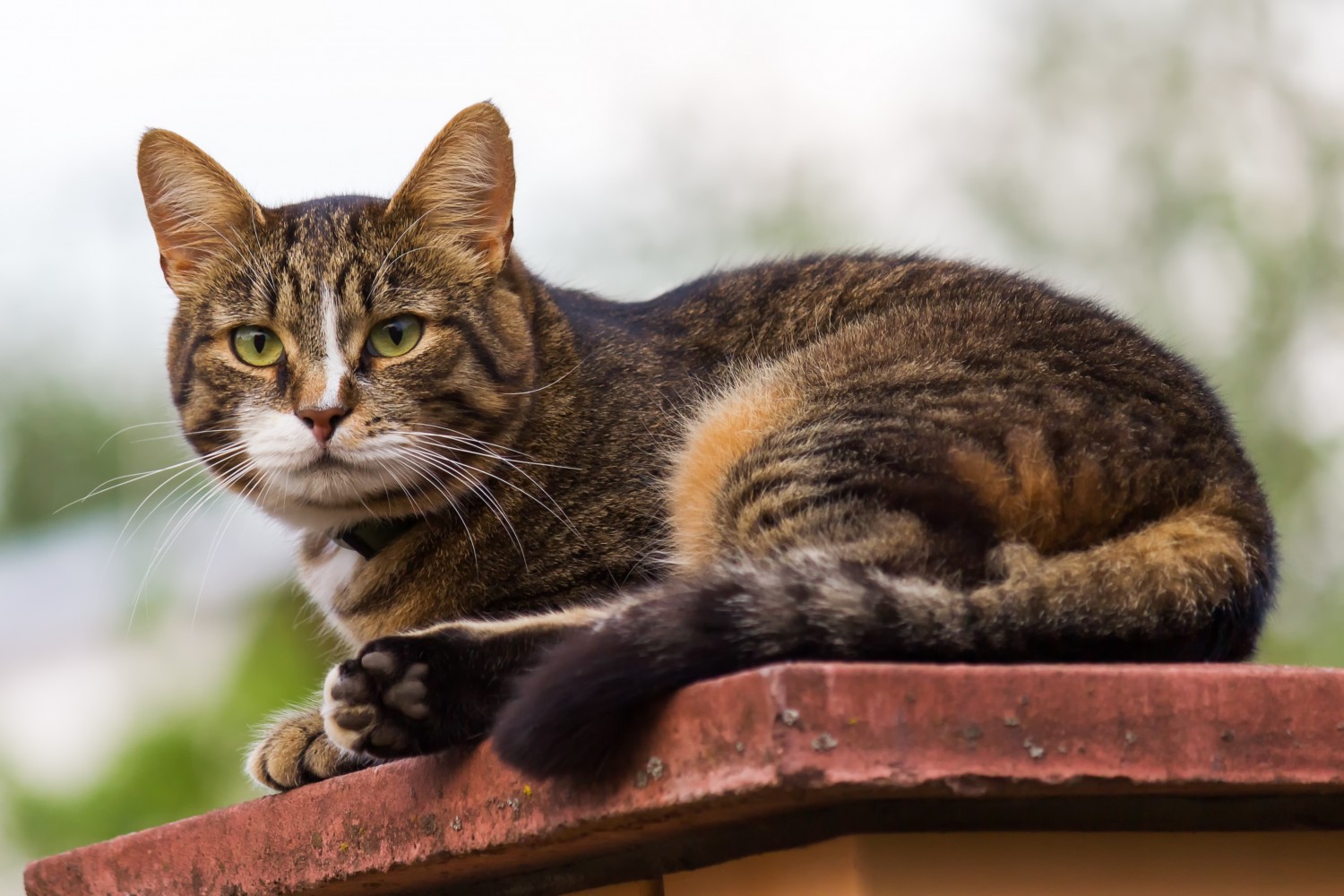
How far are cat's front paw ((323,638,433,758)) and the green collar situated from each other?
0.60 meters

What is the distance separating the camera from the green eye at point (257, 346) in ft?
7.88

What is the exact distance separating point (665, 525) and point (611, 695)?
0.93 m

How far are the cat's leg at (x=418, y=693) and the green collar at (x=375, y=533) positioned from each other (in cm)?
53

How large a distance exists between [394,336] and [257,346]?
24cm

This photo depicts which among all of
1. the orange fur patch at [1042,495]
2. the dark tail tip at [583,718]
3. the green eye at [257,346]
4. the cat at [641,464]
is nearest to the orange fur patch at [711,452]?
the cat at [641,464]

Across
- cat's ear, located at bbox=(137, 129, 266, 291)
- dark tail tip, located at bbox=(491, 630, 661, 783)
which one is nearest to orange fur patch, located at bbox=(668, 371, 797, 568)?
dark tail tip, located at bbox=(491, 630, 661, 783)

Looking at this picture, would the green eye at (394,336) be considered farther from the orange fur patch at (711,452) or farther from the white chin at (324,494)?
the orange fur patch at (711,452)

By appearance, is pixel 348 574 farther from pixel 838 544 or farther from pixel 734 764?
pixel 734 764

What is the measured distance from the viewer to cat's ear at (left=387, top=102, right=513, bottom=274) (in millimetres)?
2502

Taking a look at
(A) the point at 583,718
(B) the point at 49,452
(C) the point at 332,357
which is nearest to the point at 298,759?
(C) the point at 332,357

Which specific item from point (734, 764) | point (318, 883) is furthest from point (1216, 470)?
point (318, 883)

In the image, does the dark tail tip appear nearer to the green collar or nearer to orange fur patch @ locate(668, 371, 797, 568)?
orange fur patch @ locate(668, 371, 797, 568)

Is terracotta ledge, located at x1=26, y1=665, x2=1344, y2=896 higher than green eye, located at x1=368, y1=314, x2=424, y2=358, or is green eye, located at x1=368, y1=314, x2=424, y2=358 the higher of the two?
green eye, located at x1=368, y1=314, x2=424, y2=358

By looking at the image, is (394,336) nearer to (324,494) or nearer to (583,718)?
(324,494)
